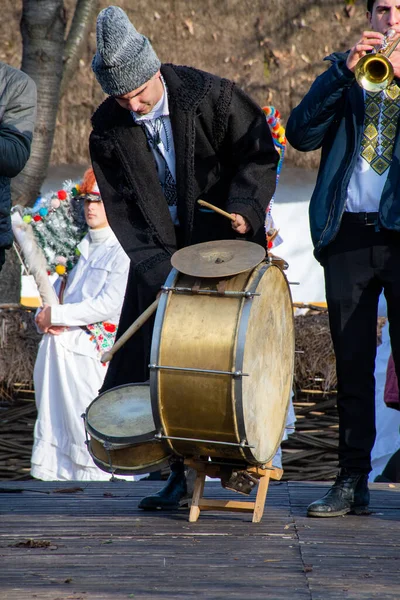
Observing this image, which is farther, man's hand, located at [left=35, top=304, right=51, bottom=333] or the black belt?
man's hand, located at [left=35, top=304, right=51, bottom=333]

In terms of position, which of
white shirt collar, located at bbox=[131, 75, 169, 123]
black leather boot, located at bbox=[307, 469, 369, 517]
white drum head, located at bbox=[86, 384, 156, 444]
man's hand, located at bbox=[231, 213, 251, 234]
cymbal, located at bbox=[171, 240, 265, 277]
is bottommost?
black leather boot, located at bbox=[307, 469, 369, 517]

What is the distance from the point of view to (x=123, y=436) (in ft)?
11.7

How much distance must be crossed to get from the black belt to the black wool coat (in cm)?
31

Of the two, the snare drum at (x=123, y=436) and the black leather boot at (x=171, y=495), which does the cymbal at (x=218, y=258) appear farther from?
the black leather boot at (x=171, y=495)

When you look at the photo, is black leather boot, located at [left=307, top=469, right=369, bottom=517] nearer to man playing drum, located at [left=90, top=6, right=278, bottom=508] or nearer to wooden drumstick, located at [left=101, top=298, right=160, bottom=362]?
man playing drum, located at [left=90, top=6, right=278, bottom=508]

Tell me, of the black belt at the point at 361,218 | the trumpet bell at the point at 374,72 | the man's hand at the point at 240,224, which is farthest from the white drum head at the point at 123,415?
the trumpet bell at the point at 374,72

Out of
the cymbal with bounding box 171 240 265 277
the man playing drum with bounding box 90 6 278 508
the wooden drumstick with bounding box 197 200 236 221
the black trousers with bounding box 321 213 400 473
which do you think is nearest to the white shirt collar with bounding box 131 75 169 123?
the man playing drum with bounding box 90 6 278 508

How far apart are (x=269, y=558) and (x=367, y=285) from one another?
1.11m

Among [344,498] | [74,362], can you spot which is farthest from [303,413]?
[344,498]

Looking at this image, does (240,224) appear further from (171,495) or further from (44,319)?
(44,319)

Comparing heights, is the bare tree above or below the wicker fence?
above

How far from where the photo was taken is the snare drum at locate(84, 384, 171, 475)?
356 cm

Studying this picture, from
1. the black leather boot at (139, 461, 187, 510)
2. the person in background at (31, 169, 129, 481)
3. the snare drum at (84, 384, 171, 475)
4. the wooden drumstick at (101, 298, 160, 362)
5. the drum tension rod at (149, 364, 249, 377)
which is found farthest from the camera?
the person in background at (31, 169, 129, 481)

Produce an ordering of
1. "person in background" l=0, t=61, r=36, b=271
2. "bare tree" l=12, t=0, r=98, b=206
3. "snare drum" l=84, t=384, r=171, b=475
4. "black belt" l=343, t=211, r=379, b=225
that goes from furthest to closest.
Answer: "bare tree" l=12, t=0, r=98, b=206 → "person in background" l=0, t=61, r=36, b=271 → "black belt" l=343, t=211, r=379, b=225 → "snare drum" l=84, t=384, r=171, b=475
